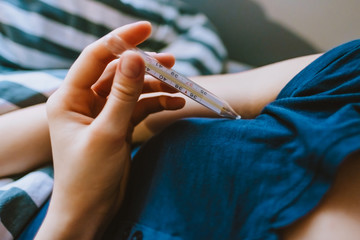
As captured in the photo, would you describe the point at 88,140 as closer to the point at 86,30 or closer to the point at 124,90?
the point at 124,90

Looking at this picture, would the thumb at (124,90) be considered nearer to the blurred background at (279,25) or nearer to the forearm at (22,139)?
the forearm at (22,139)

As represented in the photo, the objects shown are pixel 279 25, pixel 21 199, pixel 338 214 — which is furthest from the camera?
pixel 279 25

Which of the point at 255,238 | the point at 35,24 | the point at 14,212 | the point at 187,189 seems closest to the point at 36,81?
the point at 35,24

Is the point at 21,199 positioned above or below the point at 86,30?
below

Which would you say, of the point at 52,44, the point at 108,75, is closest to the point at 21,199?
the point at 108,75

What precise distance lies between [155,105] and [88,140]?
16 centimetres

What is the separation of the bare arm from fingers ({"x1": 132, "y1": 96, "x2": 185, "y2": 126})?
6 cm

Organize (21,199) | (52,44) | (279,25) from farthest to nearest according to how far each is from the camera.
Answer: (279,25) < (52,44) < (21,199)

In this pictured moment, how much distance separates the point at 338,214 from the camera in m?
0.33

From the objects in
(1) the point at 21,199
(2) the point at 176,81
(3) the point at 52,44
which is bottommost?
(1) the point at 21,199

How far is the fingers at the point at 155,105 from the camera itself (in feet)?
1.64

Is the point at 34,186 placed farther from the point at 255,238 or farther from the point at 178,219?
Answer: the point at 255,238

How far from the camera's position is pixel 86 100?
1.44 ft

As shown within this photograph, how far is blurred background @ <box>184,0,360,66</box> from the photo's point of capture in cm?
77
